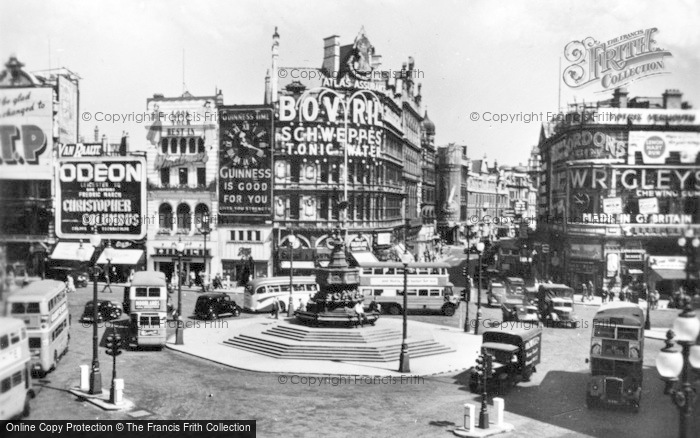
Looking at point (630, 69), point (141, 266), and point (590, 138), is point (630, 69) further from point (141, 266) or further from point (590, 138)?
point (141, 266)

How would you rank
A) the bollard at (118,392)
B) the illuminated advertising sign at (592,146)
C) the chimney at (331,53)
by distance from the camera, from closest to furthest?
the bollard at (118,392) < the illuminated advertising sign at (592,146) < the chimney at (331,53)

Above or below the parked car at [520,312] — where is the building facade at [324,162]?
above

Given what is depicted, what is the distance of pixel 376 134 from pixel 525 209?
263ft

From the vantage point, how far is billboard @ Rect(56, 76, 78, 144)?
50.6 m

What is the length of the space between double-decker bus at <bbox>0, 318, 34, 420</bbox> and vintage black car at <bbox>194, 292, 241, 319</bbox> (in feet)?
69.8

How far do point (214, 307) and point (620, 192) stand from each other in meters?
30.3

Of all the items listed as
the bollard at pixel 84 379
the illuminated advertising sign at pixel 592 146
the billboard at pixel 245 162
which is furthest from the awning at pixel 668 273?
the bollard at pixel 84 379

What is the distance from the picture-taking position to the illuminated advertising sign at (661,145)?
3550 cm

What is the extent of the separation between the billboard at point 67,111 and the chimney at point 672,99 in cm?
4564

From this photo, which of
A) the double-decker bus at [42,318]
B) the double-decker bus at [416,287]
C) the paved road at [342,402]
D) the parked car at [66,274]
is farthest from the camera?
the parked car at [66,274]

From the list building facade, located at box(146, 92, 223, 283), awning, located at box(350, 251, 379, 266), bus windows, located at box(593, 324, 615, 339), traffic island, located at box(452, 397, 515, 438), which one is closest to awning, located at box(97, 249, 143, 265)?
building facade, located at box(146, 92, 223, 283)

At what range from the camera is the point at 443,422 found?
64.9 feet

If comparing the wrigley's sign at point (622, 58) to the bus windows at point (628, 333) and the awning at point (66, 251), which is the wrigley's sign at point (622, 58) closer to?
the bus windows at point (628, 333)

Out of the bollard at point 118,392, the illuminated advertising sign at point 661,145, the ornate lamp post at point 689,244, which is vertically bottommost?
the bollard at point 118,392
